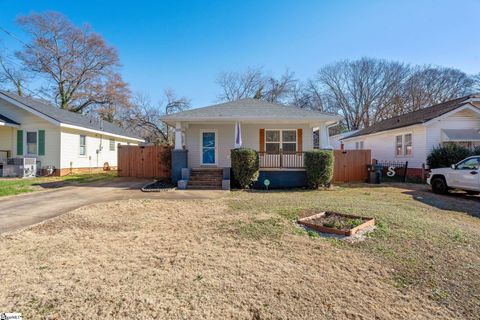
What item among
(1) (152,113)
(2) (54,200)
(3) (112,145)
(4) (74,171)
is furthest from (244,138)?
(1) (152,113)

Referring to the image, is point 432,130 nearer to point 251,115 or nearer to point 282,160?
point 282,160

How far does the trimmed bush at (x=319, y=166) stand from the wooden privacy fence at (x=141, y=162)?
26.1 feet

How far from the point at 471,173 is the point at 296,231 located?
8164mm

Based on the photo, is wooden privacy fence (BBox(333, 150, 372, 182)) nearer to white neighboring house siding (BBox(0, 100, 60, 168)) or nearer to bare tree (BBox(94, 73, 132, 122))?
white neighboring house siding (BBox(0, 100, 60, 168))

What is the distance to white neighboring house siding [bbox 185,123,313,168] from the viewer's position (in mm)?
13227

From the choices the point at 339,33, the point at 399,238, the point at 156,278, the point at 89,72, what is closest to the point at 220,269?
the point at 156,278

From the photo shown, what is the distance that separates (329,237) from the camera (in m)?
4.51

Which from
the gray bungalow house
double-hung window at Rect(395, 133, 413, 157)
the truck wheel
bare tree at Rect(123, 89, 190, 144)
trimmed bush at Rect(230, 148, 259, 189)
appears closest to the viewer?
the truck wheel

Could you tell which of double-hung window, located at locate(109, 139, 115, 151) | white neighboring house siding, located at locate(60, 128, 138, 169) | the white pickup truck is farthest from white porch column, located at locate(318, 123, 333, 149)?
double-hung window, located at locate(109, 139, 115, 151)

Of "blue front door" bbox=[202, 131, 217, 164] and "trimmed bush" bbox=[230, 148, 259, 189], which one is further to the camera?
"blue front door" bbox=[202, 131, 217, 164]

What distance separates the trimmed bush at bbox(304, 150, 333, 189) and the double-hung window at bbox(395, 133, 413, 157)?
7968 mm

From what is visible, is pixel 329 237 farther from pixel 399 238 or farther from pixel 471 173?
pixel 471 173

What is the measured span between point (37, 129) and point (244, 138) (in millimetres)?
12258

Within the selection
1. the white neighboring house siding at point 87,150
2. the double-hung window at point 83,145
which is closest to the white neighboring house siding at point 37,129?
the white neighboring house siding at point 87,150
